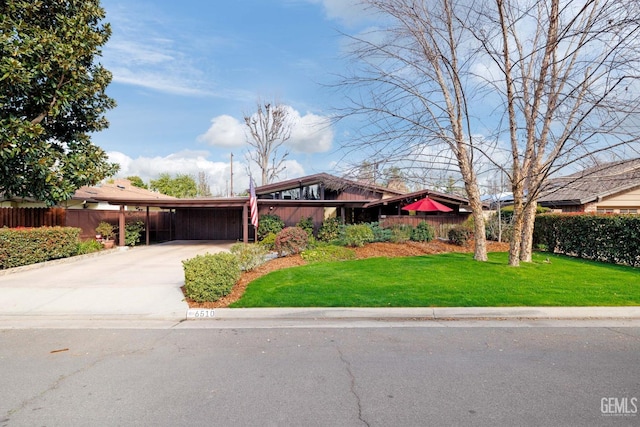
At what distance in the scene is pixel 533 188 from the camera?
32.2 feet

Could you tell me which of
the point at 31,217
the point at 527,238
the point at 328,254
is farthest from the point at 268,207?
the point at 527,238

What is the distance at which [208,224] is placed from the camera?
24.5 metres

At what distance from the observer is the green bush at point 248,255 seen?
974 cm

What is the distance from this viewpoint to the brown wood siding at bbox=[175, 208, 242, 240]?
24.3 metres

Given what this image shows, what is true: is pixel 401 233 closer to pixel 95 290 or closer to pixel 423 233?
pixel 423 233

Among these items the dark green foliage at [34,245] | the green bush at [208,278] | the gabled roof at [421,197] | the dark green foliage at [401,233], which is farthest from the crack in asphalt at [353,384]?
the gabled roof at [421,197]

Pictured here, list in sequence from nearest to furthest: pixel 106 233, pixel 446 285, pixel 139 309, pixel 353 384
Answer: pixel 353 384, pixel 139 309, pixel 446 285, pixel 106 233

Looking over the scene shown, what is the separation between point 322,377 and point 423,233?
13.6 metres

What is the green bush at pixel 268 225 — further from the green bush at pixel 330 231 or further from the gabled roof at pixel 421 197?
the gabled roof at pixel 421 197

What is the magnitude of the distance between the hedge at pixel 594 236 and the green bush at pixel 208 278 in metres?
11.5

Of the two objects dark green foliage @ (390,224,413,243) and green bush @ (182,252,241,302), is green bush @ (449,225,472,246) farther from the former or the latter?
green bush @ (182,252,241,302)

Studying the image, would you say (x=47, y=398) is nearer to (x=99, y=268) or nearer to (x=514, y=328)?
(x=514, y=328)

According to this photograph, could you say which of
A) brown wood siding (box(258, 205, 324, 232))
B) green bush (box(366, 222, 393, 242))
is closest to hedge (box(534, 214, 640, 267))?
green bush (box(366, 222, 393, 242))

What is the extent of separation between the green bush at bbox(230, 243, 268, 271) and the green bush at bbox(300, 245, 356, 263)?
6.11 ft
